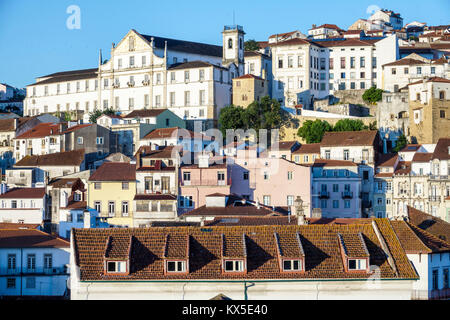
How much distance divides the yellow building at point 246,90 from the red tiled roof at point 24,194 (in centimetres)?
2317

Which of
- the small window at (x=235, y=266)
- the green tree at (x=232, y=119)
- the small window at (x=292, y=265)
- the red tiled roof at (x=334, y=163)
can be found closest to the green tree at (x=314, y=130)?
the green tree at (x=232, y=119)

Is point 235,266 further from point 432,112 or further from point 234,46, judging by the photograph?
point 234,46

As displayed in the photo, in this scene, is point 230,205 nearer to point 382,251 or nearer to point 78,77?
point 382,251

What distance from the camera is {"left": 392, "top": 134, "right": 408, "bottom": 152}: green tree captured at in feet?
208

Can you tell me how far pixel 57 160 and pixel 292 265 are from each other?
138 feet

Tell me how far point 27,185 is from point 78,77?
26.0 metres

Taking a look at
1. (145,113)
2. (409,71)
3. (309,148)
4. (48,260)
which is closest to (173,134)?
(145,113)

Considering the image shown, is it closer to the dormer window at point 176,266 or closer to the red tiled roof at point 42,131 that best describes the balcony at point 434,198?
the red tiled roof at point 42,131

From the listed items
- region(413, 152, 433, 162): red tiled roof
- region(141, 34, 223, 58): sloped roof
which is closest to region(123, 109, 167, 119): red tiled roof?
region(141, 34, 223, 58): sloped roof

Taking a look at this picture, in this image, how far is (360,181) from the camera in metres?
57.8

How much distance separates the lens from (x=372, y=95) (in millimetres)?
73500

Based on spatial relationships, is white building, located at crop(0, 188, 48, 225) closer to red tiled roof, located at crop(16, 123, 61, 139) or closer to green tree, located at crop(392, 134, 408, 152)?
red tiled roof, located at crop(16, 123, 61, 139)

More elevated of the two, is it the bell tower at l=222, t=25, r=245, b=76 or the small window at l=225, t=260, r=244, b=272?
the bell tower at l=222, t=25, r=245, b=76
